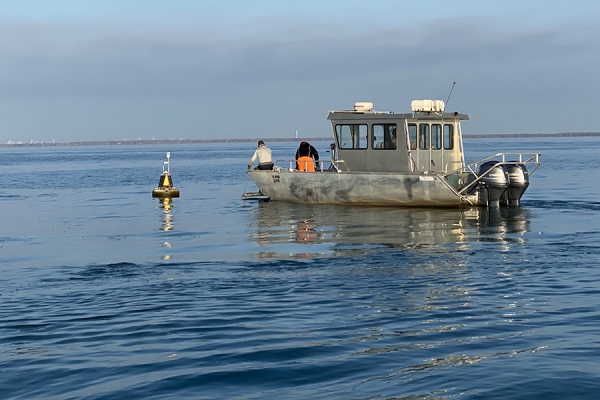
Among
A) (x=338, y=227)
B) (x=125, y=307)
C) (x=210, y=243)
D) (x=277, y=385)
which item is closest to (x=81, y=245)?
(x=210, y=243)

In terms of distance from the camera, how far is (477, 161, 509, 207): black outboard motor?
991 inches

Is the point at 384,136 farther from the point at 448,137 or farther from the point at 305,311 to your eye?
→ the point at 305,311

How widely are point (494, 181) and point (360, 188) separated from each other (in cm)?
401

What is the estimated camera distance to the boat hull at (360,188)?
25281 millimetres

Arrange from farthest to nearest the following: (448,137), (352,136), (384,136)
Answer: (352,136) < (448,137) < (384,136)

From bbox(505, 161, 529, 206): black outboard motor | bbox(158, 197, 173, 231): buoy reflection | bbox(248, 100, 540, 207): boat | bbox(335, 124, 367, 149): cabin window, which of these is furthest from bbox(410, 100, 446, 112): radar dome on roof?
bbox(158, 197, 173, 231): buoy reflection

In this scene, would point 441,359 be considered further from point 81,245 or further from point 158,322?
point 81,245

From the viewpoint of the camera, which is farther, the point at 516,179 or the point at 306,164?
the point at 306,164

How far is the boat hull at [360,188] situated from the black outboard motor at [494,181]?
63cm

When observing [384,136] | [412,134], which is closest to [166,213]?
[384,136]

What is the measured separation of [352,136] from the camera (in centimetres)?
2712

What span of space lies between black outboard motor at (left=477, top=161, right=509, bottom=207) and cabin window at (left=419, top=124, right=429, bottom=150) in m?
1.86

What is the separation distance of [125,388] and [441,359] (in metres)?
3.19

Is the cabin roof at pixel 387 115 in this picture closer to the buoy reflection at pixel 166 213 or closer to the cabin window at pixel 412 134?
the cabin window at pixel 412 134
